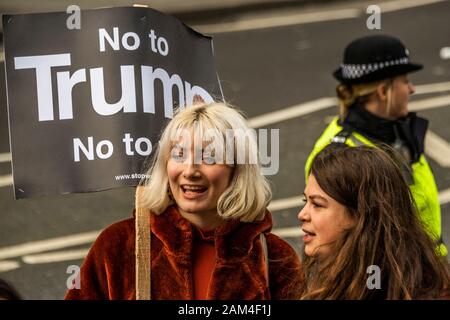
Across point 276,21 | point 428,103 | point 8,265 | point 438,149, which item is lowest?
point 8,265

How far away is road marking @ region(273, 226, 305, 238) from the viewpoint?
6.88 m

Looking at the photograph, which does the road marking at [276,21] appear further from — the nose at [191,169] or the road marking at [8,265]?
the nose at [191,169]

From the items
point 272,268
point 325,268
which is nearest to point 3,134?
point 272,268

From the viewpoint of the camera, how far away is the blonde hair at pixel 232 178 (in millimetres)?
3770

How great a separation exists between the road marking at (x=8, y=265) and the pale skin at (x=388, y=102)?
309cm

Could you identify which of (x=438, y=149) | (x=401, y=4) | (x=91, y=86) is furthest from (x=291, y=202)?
(x=91, y=86)

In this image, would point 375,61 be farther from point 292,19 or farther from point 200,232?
point 292,19

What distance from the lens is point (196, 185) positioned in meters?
3.75

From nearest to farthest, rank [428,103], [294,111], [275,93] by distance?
[428,103]
[294,111]
[275,93]

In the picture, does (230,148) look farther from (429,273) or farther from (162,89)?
(429,273)

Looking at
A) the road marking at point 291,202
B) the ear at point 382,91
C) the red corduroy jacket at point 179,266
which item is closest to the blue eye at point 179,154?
the red corduroy jacket at point 179,266

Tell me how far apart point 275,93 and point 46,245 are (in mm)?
2496

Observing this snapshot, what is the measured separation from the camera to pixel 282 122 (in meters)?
8.05

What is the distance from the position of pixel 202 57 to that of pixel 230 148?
57 centimetres
